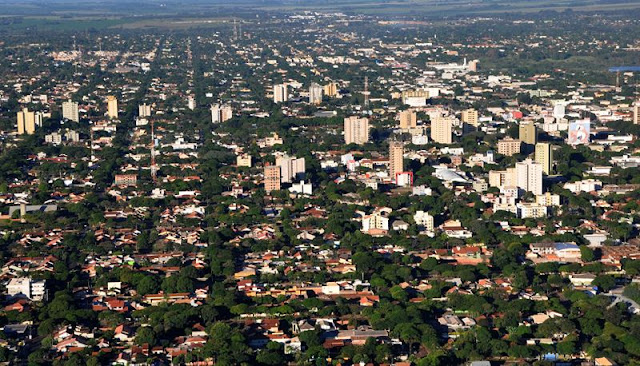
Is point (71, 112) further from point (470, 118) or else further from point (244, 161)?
point (470, 118)

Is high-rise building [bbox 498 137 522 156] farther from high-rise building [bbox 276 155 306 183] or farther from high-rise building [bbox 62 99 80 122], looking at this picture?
high-rise building [bbox 62 99 80 122]

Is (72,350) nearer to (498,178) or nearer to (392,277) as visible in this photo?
(392,277)

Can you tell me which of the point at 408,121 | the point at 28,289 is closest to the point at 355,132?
the point at 408,121

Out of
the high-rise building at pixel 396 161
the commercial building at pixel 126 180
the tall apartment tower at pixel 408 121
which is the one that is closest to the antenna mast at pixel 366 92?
the tall apartment tower at pixel 408 121

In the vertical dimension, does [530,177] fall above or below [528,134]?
above

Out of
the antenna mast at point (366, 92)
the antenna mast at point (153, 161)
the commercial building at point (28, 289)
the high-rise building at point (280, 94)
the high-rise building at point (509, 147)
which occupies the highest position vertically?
the commercial building at point (28, 289)

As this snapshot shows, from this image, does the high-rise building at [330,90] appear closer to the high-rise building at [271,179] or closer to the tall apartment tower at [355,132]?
the tall apartment tower at [355,132]
